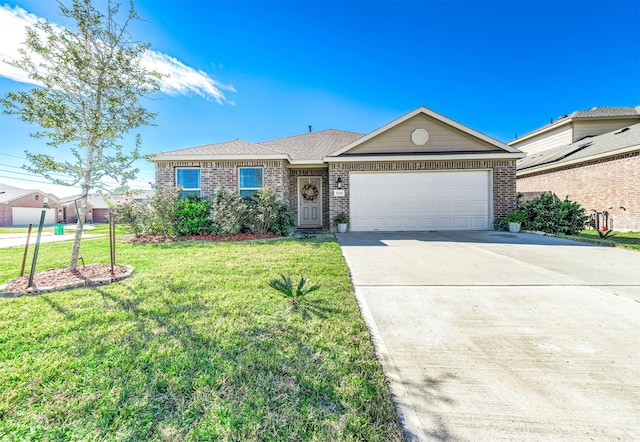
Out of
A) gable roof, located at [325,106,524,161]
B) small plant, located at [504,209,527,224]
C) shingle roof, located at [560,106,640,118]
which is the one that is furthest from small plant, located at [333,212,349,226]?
shingle roof, located at [560,106,640,118]

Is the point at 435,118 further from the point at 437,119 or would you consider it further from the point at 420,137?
the point at 420,137

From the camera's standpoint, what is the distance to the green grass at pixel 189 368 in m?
1.41

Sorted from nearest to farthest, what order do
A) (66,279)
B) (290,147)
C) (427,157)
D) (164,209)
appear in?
(66,279)
(164,209)
(427,157)
(290,147)

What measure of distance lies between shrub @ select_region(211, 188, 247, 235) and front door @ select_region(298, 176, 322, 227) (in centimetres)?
358

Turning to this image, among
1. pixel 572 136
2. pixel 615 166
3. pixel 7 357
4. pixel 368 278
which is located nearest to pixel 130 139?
pixel 7 357

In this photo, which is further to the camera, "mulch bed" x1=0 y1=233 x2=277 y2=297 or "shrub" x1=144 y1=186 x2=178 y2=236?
"shrub" x1=144 y1=186 x2=178 y2=236

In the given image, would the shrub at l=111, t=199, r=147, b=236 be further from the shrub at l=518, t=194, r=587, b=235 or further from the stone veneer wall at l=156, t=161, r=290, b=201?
the shrub at l=518, t=194, r=587, b=235

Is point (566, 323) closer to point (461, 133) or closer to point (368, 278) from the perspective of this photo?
point (368, 278)

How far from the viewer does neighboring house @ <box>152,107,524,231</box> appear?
9.90 metres

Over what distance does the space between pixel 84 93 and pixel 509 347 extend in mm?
6589

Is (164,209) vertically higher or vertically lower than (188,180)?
lower

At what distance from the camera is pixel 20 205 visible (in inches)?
1201

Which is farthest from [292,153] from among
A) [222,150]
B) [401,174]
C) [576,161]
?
[576,161]

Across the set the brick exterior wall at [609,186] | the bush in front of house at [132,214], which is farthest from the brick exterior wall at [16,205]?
the brick exterior wall at [609,186]
